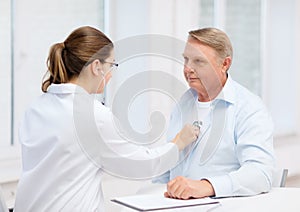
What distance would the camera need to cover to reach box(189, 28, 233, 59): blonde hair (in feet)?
6.88

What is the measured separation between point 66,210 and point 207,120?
0.66m

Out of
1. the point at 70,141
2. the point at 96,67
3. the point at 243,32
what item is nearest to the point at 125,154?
the point at 70,141

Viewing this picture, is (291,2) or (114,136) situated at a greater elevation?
(291,2)

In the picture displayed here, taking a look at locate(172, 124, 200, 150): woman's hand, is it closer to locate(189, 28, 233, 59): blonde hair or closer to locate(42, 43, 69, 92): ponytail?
locate(189, 28, 233, 59): blonde hair

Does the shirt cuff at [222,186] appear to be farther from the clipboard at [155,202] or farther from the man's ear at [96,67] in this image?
the man's ear at [96,67]

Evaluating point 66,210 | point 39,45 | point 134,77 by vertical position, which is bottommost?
point 66,210

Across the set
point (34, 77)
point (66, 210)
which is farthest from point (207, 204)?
point (34, 77)

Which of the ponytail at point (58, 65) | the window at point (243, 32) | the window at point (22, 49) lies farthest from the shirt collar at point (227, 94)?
the window at point (243, 32)

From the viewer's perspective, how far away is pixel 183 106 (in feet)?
7.57

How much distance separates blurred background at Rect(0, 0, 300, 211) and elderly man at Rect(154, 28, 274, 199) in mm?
334

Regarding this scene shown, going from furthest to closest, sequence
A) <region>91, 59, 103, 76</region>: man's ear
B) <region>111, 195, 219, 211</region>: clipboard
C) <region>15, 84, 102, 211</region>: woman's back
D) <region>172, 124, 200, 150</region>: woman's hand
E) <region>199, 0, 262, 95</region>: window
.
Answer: <region>199, 0, 262, 95</region>: window, <region>172, 124, 200, 150</region>: woman's hand, <region>91, 59, 103, 76</region>: man's ear, <region>15, 84, 102, 211</region>: woman's back, <region>111, 195, 219, 211</region>: clipboard

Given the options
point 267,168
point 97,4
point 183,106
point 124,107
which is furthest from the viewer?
point 97,4

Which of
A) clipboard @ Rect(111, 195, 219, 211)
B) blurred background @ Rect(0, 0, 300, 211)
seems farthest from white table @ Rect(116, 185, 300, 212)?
blurred background @ Rect(0, 0, 300, 211)

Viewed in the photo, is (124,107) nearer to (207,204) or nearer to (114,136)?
(114,136)
